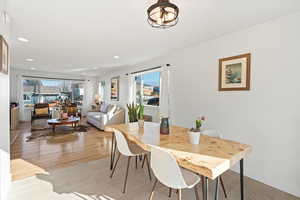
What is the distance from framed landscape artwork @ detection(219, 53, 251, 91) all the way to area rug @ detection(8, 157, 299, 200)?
54.8 inches

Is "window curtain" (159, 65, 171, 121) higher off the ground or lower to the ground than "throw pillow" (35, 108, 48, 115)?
higher

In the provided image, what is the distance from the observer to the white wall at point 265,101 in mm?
1719

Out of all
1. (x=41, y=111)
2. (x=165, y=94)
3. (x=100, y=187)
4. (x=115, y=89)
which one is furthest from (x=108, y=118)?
(x=100, y=187)

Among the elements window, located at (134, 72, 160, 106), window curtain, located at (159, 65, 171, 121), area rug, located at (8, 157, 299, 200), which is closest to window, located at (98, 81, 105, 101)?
window, located at (134, 72, 160, 106)

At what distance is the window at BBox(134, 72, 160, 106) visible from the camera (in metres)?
4.07

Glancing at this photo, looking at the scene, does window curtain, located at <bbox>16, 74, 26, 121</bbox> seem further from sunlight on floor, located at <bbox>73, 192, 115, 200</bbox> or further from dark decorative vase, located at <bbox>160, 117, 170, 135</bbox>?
dark decorative vase, located at <bbox>160, 117, 170, 135</bbox>

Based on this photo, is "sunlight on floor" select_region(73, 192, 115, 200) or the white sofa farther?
the white sofa

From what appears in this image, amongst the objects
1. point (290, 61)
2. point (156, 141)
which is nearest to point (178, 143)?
point (156, 141)

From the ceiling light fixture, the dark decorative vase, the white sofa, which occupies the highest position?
the ceiling light fixture

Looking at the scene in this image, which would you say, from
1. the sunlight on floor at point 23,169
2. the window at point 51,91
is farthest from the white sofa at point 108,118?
the window at point 51,91

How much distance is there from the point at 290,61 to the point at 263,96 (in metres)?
0.51

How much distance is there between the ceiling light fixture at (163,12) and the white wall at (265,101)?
60.6 inches

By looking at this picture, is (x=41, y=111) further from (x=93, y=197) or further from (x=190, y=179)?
(x=190, y=179)

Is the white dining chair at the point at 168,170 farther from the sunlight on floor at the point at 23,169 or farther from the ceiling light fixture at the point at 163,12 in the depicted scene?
the sunlight on floor at the point at 23,169
